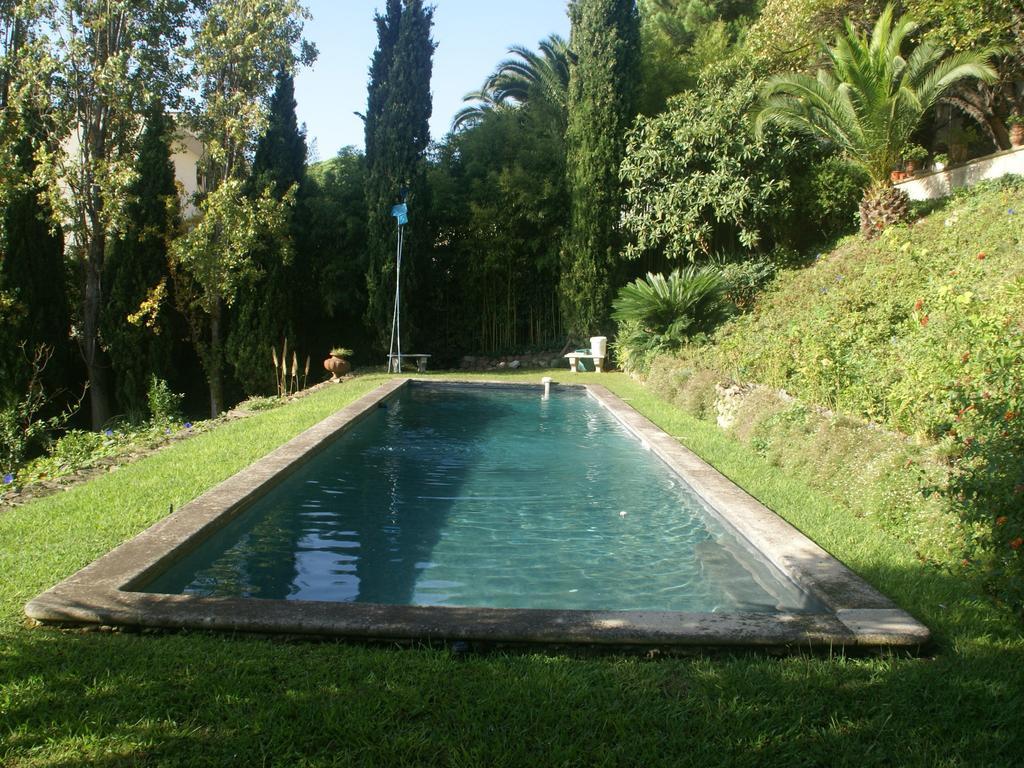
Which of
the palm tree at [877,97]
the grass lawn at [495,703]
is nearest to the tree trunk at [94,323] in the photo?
the palm tree at [877,97]

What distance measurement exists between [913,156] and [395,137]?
9.96m

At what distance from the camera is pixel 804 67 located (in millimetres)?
15766

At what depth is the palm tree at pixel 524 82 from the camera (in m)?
20.5

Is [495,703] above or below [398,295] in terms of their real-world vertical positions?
below

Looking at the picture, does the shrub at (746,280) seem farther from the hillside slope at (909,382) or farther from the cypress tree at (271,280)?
the cypress tree at (271,280)

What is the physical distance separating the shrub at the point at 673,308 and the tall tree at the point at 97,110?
28.4 feet

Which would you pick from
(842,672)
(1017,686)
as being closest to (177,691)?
(842,672)

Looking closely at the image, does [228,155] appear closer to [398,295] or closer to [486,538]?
[398,295]

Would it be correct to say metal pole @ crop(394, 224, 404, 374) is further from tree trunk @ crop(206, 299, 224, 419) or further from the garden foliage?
the garden foliage

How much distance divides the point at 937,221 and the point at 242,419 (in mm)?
10506

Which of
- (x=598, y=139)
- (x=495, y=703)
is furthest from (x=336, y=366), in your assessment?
(x=495, y=703)

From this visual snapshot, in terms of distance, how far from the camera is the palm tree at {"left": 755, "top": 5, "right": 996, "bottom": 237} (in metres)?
11.9

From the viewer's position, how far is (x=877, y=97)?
1202cm

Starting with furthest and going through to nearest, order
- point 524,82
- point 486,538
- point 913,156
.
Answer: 1. point 524,82
2. point 913,156
3. point 486,538
